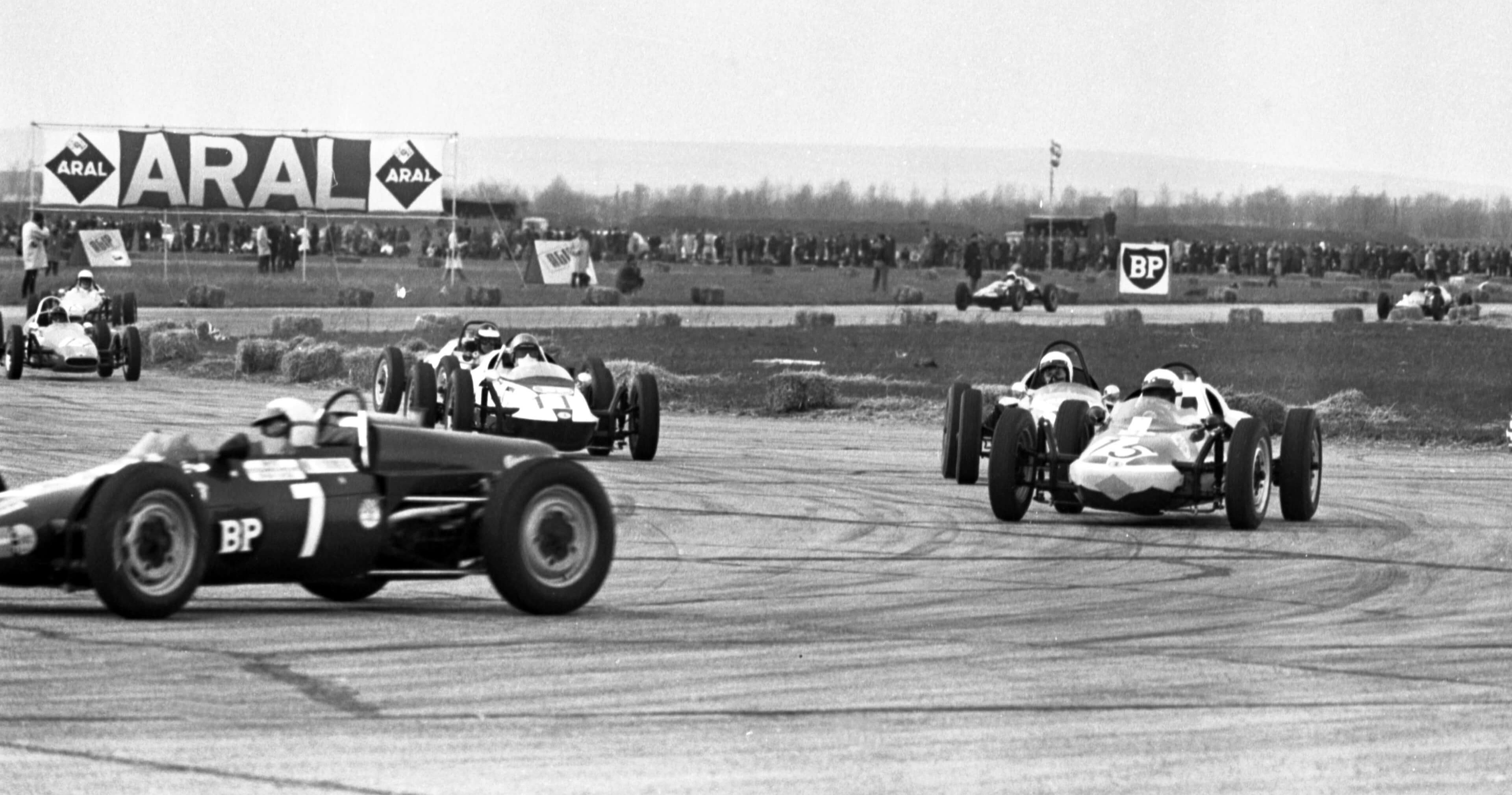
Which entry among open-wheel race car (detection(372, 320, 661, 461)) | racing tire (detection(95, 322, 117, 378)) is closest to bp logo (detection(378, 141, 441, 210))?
racing tire (detection(95, 322, 117, 378))

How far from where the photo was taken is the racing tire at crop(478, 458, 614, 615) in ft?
35.5

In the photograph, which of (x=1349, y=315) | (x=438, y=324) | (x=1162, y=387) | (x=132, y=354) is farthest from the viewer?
(x=1349, y=315)

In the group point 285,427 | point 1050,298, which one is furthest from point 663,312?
point 285,427

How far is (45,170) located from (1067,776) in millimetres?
47070

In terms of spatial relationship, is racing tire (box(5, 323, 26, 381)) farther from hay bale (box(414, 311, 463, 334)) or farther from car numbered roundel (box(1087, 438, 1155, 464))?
car numbered roundel (box(1087, 438, 1155, 464))

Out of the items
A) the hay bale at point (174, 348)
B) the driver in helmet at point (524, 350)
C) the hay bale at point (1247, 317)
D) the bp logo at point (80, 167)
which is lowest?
the hay bale at point (174, 348)

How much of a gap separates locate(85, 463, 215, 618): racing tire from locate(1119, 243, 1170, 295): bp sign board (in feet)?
172

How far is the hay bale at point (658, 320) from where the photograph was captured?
46344 millimetres

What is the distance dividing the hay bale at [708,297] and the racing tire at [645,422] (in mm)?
39458

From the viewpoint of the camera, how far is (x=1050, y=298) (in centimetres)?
6134

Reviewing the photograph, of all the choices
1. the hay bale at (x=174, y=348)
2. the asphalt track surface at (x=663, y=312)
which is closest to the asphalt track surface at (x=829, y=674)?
the hay bale at (x=174, y=348)

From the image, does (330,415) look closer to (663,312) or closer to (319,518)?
(319,518)

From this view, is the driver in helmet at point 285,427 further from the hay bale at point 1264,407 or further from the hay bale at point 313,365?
the hay bale at point 313,365

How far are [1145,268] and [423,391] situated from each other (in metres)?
42.1
